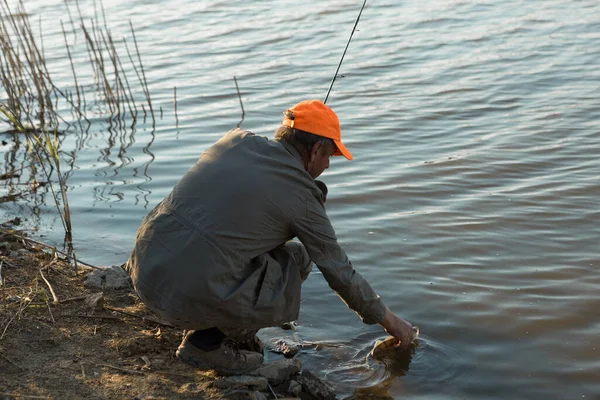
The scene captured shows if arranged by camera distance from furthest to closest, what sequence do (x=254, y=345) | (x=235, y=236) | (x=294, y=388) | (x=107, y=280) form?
(x=107, y=280)
(x=254, y=345)
(x=294, y=388)
(x=235, y=236)

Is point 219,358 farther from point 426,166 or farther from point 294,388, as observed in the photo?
point 426,166

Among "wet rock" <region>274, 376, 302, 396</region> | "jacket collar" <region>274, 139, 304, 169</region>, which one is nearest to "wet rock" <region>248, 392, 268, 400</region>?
"wet rock" <region>274, 376, 302, 396</region>

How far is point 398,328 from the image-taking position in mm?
3447

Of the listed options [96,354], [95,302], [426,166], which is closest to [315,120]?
[96,354]

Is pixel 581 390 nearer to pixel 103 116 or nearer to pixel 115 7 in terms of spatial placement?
pixel 103 116

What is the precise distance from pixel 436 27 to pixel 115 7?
652 centimetres

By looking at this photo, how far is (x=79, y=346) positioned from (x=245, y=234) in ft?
3.18

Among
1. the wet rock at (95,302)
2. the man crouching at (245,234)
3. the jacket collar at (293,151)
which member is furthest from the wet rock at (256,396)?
Answer: the wet rock at (95,302)

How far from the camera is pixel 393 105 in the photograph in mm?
Result: 7988

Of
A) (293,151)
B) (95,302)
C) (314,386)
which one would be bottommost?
(314,386)

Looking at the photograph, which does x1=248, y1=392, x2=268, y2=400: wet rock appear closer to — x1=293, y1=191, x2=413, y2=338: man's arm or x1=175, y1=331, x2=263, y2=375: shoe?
x1=175, y1=331, x2=263, y2=375: shoe

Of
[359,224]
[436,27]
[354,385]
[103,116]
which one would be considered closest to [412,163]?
[359,224]

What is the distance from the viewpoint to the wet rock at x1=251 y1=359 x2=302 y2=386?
3342 millimetres

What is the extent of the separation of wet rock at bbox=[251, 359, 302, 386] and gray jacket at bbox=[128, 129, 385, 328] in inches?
9.6
